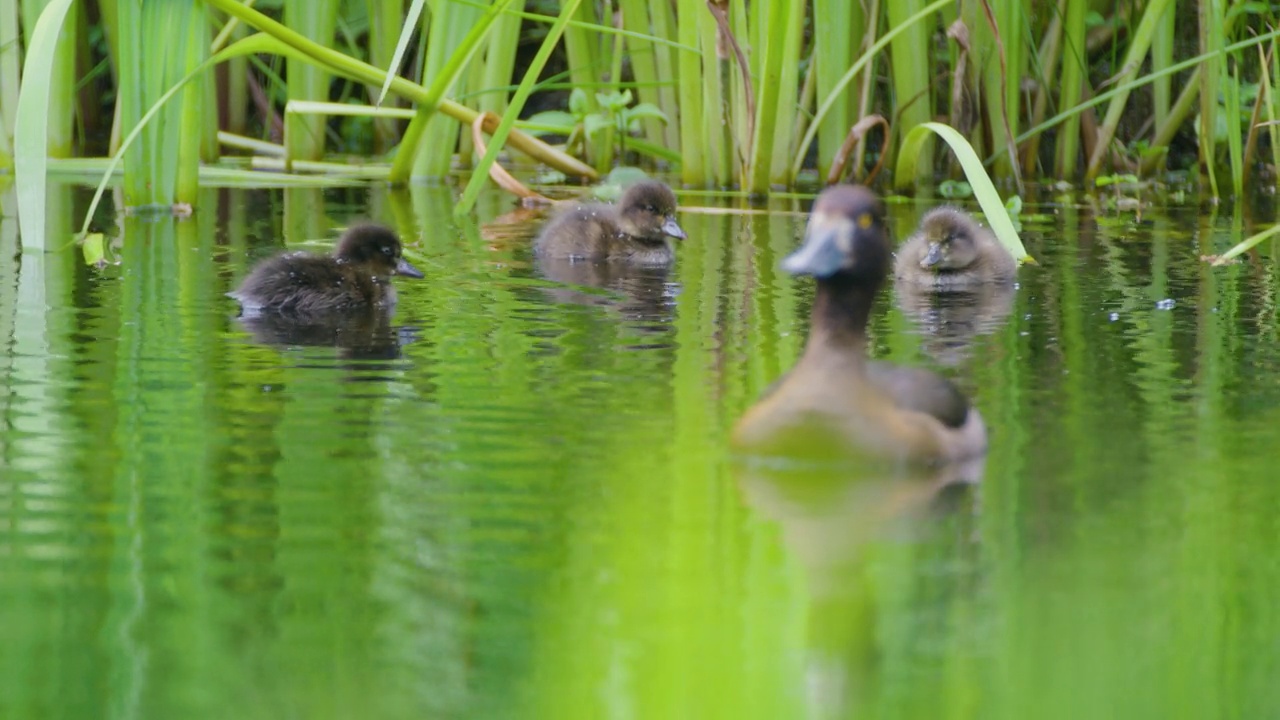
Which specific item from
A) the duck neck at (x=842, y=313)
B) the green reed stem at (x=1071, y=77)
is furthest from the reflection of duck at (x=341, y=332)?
the green reed stem at (x=1071, y=77)

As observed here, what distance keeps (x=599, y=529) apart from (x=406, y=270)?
11.3 ft

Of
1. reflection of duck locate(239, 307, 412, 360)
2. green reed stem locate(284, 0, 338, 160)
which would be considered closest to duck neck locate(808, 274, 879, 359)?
reflection of duck locate(239, 307, 412, 360)

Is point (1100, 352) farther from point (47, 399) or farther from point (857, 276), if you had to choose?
point (47, 399)

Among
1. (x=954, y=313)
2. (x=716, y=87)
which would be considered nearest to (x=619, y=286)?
(x=954, y=313)

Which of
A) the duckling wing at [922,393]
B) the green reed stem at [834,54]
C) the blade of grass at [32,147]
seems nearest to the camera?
the duckling wing at [922,393]

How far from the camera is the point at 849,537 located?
3.66 meters

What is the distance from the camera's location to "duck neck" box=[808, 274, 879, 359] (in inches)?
160

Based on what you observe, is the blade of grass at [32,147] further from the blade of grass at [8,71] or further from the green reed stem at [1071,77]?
the green reed stem at [1071,77]

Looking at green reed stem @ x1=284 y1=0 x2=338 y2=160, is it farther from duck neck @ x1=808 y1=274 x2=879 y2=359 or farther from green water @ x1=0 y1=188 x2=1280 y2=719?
duck neck @ x1=808 y1=274 x2=879 y2=359

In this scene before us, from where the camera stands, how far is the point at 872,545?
11.8 ft

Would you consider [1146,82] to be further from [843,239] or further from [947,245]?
[843,239]

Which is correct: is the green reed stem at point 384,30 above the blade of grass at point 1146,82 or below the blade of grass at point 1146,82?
above

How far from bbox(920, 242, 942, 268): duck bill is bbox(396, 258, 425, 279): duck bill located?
1904mm

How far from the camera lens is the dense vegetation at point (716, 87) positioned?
27.9ft
